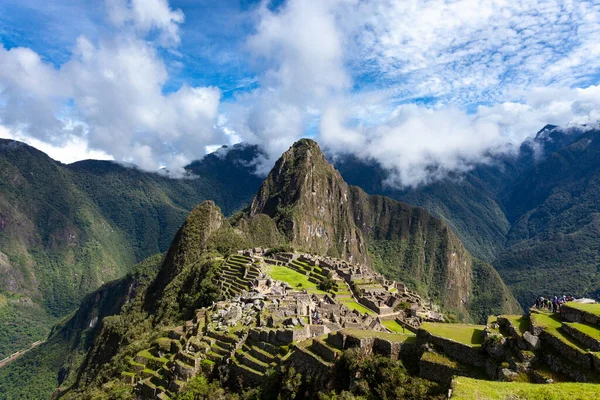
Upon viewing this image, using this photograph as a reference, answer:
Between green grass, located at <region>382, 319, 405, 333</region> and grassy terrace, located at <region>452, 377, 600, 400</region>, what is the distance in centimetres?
3283

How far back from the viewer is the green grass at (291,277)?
6820 centimetres

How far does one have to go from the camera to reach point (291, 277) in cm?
7562

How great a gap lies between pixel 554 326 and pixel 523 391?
200 inches

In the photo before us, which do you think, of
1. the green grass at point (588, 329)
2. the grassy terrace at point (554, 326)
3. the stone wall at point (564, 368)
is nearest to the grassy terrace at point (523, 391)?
the stone wall at point (564, 368)

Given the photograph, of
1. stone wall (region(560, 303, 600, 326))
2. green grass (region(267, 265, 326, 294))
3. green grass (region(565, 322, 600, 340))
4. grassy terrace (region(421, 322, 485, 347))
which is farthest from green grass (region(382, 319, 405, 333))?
green grass (region(565, 322, 600, 340))

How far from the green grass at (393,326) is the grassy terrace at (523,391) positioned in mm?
32827

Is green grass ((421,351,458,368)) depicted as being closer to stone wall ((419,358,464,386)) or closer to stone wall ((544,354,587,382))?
stone wall ((419,358,464,386))

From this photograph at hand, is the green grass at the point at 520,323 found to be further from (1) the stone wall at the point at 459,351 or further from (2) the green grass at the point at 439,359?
(2) the green grass at the point at 439,359

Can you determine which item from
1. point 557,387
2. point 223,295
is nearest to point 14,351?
point 223,295

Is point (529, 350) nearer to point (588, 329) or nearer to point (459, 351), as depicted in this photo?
point (588, 329)

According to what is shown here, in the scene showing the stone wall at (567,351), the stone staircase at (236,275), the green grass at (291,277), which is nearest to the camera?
the stone wall at (567,351)

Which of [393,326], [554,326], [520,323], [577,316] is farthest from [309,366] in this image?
[393,326]

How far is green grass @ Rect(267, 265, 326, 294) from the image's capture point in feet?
224

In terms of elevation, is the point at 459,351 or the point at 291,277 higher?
the point at 291,277
